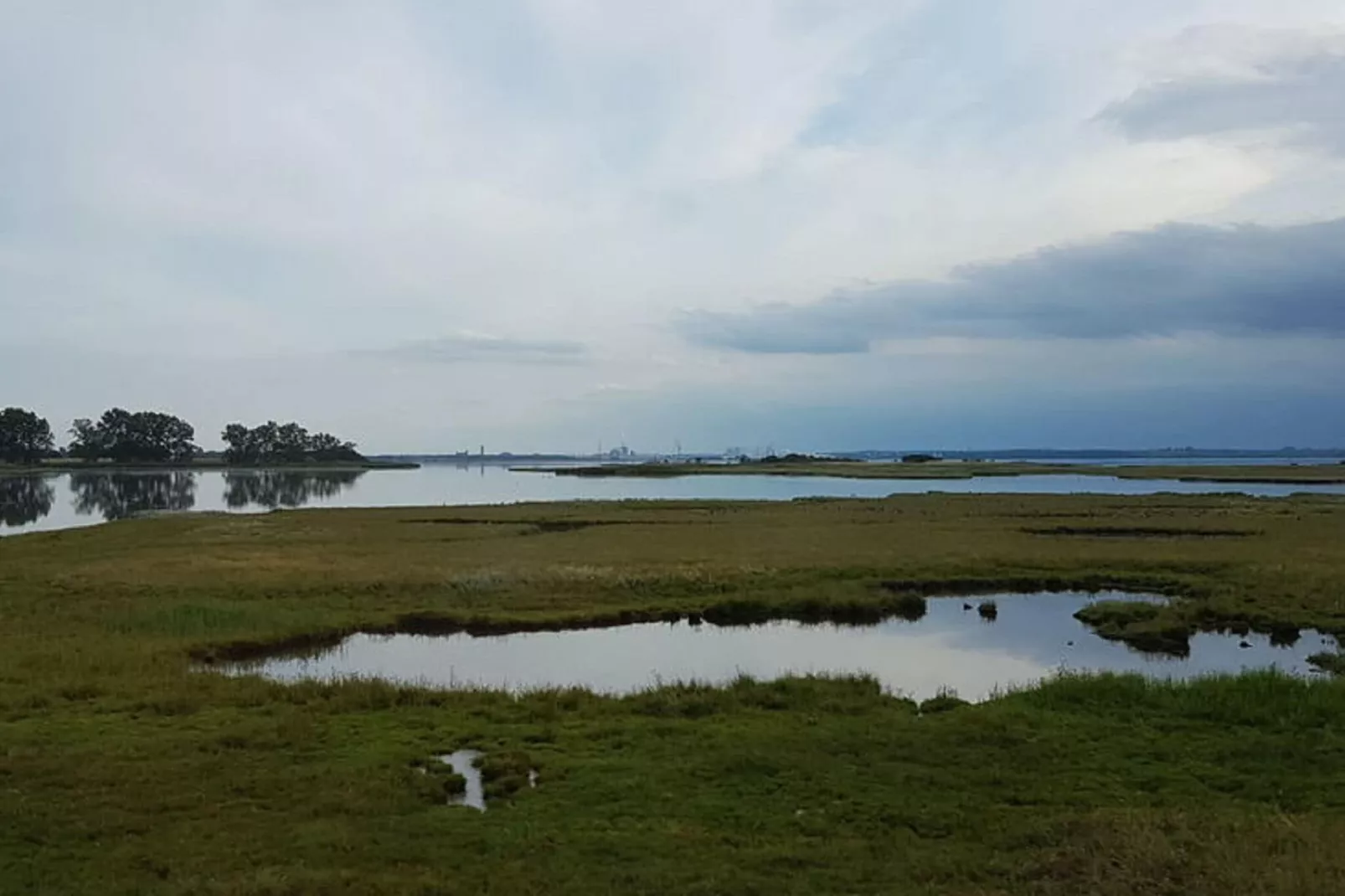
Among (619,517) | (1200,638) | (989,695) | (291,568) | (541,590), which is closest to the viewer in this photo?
(989,695)

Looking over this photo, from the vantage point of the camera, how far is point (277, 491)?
118m

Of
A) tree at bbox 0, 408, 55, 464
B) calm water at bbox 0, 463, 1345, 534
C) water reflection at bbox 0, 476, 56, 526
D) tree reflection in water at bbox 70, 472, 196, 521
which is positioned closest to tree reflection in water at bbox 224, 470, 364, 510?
calm water at bbox 0, 463, 1345, 534

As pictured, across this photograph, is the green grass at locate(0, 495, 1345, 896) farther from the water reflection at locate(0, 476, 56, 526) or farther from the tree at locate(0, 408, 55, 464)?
the tree at locate(0, 408, 55, 464)

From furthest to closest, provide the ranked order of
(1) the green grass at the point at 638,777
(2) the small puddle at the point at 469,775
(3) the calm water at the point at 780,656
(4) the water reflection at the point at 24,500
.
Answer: (4) the water reflection at the point at 24,500
(3) the calm water at the point at 780,656
(2) the small puddle at the point at 469,775
(1) the green grass at the point at 638,777

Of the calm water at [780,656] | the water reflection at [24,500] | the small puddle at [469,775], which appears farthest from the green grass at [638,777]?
the water reflection at [24,500]

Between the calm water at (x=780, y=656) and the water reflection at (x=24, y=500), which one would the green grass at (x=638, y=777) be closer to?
the calm water at (x=780, y=656)

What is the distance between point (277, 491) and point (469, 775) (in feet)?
377

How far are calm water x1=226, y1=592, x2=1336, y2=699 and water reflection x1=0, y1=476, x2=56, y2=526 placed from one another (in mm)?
57021

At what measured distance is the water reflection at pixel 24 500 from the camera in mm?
71162

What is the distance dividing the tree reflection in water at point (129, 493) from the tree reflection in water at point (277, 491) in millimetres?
4443

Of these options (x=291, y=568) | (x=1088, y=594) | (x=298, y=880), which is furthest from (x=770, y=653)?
(x=291, y=568)

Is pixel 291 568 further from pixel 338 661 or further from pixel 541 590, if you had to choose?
pixel 338 661

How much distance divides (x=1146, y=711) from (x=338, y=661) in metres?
16.7

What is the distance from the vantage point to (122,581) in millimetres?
31328
